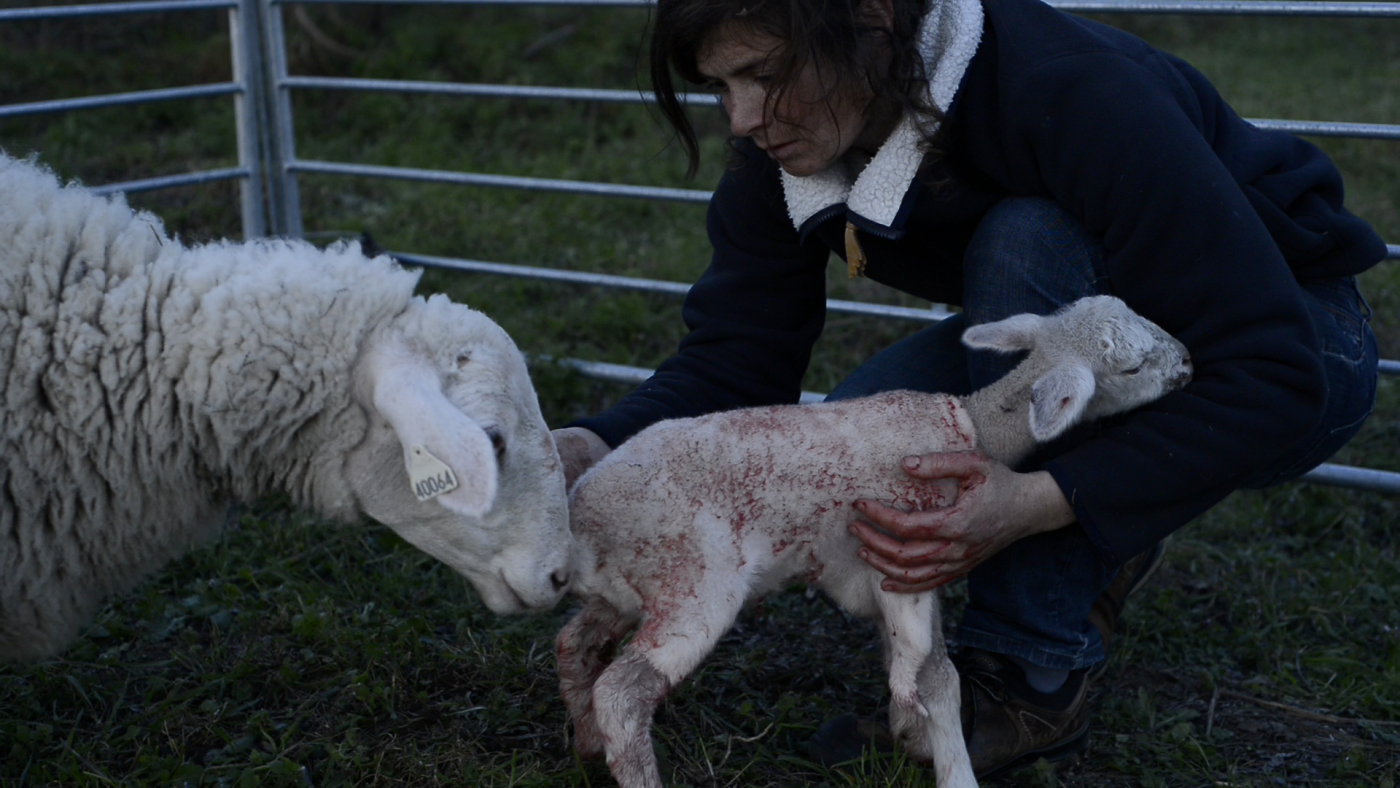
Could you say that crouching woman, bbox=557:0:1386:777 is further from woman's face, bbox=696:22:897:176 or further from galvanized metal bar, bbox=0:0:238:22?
galvanized metal bar, bbox=0:0:238:22

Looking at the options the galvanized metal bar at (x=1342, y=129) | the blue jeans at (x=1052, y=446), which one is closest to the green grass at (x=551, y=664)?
the blue jeans at (x=1052, y=446)

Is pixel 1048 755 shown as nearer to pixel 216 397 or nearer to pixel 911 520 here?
pixel 911 520

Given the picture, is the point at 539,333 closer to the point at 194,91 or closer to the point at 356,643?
the point at 194,91

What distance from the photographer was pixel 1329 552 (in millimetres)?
3158

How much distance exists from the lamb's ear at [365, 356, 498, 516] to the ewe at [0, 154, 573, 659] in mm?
13

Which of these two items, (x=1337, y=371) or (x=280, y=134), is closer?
(x=1337, y=371)

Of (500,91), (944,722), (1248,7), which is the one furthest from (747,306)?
(500,91)

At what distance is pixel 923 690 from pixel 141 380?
1.33 metres

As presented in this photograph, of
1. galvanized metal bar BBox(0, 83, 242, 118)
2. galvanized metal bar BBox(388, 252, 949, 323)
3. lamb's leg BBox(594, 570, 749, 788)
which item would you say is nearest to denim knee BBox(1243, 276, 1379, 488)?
lamb's leg BBox(594, 570, 749, 788)

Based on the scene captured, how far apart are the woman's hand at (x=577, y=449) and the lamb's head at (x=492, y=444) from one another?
0.34 metres

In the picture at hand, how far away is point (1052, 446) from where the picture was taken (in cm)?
232

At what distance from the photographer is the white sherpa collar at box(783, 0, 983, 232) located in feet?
7.00

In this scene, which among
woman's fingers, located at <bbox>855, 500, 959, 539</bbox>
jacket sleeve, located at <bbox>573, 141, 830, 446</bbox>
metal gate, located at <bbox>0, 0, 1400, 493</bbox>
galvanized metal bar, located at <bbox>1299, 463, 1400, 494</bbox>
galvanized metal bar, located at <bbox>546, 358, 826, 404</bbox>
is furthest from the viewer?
galvanized metal bar, located at <bbox>546, 358, 826, 404</bbox>

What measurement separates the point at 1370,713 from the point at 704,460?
Answer: 145 centimetres
